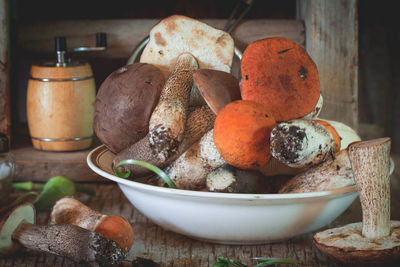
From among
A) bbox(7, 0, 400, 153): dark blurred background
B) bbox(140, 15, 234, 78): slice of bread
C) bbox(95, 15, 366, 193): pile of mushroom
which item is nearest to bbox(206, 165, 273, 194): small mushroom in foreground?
bbox(95, 15, 366, 193): pile of mushroom

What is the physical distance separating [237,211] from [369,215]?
7.7 inches

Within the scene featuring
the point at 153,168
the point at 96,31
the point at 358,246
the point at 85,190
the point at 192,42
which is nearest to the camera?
the point at 358,246

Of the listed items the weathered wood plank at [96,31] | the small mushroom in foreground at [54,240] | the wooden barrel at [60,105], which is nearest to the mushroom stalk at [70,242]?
the small mushroom in foreground at [54,240]

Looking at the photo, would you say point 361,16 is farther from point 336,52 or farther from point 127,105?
point 127,105

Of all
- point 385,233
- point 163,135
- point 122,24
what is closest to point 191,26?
point 163,135

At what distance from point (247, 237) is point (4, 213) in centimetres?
40

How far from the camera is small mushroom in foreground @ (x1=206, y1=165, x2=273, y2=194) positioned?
28.2 inches

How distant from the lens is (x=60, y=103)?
1154 millimetres

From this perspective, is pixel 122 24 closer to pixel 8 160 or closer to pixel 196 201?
pixel 8 160

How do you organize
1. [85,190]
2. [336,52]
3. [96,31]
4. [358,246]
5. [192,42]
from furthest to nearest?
[96,31], [336,52], [85,190], [192,42], [358,246]

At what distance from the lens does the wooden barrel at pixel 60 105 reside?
1.16m

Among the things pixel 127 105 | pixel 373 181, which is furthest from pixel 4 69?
pixel 373 181

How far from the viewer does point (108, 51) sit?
50.9 inches

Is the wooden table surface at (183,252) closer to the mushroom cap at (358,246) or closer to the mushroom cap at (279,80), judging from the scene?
the mushroom cap at (358,246)
